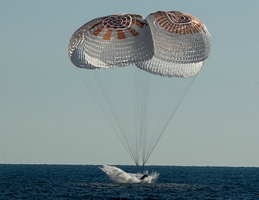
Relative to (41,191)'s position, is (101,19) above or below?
above

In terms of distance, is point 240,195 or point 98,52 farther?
point 240,195

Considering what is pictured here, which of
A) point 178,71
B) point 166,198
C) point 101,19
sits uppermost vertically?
point 101,19

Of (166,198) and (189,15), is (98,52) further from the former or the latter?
(166,198)

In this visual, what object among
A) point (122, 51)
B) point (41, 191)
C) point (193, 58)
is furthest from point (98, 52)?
point (41, 191)

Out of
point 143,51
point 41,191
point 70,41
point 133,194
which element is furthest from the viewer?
point 41,191

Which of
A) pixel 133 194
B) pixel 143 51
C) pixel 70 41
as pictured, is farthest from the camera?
pixel 133 194

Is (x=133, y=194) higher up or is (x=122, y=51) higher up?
(x=122, y=51)

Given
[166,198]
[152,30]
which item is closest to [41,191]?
[166,198]

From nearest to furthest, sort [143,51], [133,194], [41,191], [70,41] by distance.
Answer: [143,51] → [70,41] → [133,194] → [41,191]

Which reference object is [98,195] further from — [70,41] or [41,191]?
[70,41]
